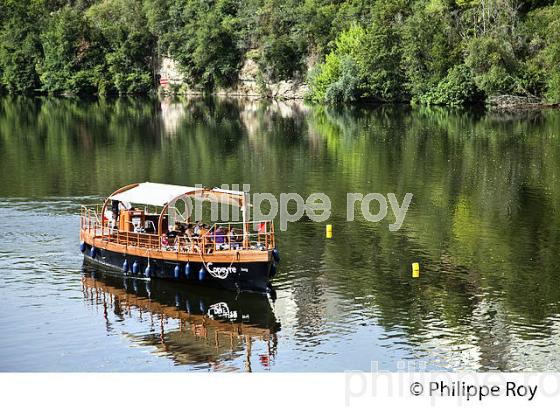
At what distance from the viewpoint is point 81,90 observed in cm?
16000

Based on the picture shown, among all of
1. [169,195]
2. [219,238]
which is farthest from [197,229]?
[169,195]

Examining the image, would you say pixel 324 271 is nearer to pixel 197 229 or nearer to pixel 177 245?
pixel 197 229

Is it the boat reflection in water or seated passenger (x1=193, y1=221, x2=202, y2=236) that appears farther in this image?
seated passenger (x1=193, y1=221, x2=202, y2=236)

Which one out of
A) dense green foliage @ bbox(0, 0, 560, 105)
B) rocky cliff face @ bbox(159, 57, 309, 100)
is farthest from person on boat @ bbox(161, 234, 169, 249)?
rocky cliff face @ bbox(159, 57, 309, 100)

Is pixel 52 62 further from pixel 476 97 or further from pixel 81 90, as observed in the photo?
pixel 476 97

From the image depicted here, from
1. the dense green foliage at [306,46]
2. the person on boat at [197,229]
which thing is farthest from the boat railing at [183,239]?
the dense green foliage at [306,46]

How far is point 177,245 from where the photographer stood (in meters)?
38.2

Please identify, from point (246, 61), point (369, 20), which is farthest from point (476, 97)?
point (246, 61)

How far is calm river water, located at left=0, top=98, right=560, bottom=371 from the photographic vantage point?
104 feet

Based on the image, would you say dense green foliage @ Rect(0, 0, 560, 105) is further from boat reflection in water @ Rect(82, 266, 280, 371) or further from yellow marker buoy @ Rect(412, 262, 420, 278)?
boat reflection in water @ Rect(82, 266, 280, 371)

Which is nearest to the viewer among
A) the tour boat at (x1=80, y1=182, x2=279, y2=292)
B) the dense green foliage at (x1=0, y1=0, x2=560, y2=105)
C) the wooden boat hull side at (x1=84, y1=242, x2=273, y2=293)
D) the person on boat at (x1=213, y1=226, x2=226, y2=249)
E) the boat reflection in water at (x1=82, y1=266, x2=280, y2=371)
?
the boat reflection in water at (x1=82, y1=266, x2=280, y2=371)

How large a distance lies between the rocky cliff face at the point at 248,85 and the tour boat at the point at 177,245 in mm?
100454

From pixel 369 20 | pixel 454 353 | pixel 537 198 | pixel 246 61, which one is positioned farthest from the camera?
pixel 246 61

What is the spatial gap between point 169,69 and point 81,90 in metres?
15.1
